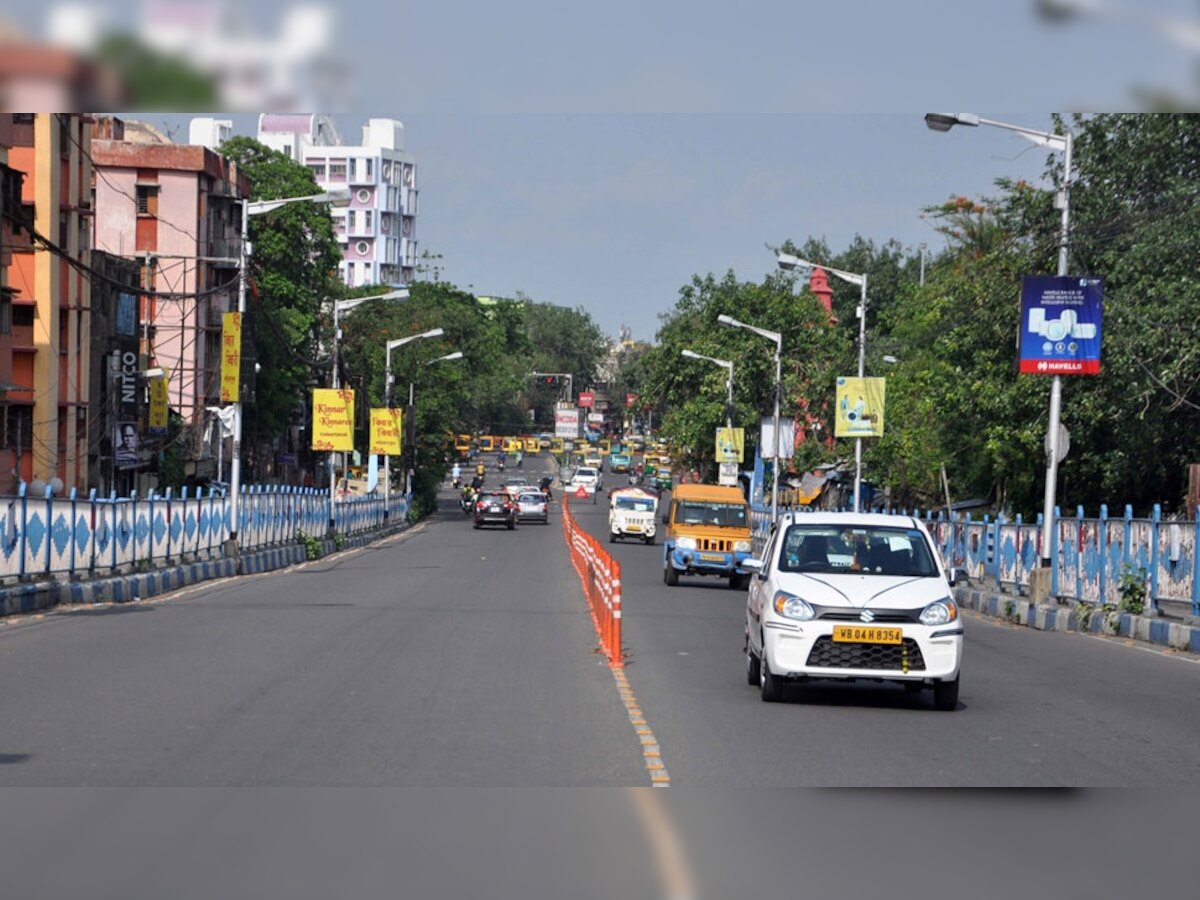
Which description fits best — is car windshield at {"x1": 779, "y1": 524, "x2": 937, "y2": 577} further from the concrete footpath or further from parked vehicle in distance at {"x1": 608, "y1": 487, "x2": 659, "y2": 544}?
parked vehicle in distance at {"x1": 608, "y1": 487, "x2": 659, "y2": 544}

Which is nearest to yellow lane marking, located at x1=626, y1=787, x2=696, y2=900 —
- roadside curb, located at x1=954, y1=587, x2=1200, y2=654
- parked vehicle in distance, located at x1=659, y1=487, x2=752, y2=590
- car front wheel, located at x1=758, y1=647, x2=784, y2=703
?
car front wheel, located at x1=758, y1=647, x2=784, y2=703

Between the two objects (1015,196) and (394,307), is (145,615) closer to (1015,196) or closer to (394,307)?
(1015,196)

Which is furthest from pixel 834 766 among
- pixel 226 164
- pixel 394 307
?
pixel 394 307

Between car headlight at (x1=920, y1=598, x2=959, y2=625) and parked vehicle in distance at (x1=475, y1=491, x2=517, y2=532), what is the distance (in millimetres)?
60825

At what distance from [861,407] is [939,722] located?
108 ft

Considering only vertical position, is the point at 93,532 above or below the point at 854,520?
below

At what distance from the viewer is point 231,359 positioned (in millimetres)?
37844

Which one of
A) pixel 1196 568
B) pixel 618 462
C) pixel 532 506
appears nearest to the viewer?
pixel 1196 568

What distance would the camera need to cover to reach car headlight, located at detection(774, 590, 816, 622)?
14.6 m

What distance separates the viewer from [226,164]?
70.8 meters

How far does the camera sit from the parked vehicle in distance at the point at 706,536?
38500 mm

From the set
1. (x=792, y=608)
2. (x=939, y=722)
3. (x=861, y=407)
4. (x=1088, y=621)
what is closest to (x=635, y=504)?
(x=861, y=407)

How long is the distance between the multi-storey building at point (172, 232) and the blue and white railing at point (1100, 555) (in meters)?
36.6

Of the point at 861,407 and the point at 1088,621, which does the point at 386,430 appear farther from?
the point at 1088,621
